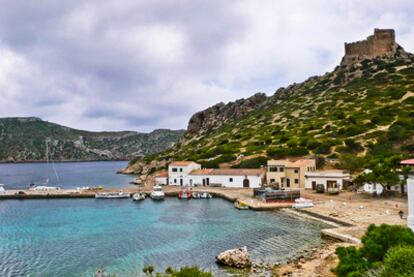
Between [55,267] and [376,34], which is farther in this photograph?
[376,34]

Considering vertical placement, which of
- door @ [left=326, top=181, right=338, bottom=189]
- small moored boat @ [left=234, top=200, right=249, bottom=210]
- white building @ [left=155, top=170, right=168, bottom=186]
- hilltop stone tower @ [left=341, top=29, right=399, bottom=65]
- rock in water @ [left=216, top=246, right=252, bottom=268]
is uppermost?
hilltop stone tower @ [left=341, top=29, right=399, bottom=65]

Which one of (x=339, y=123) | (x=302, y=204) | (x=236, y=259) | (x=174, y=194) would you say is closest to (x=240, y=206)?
(x=302, y=204)

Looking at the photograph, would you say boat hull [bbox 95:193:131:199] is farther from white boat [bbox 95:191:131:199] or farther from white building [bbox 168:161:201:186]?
white building [bbox 168:161:201:186]

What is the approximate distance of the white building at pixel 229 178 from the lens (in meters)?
68.4

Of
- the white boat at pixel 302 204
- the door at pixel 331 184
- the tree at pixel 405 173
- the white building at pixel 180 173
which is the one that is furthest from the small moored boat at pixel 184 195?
the tree at pixel 405 173

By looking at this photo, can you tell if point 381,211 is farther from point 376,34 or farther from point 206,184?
point 376,34

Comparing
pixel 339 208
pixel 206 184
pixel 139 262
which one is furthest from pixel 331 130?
pixel 139 262

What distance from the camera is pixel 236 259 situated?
27391mm

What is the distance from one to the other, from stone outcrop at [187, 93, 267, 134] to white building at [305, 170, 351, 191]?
9275 centimetres

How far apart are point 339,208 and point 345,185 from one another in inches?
609

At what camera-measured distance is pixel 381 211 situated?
40344 millimetres

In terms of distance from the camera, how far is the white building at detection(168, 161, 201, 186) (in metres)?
76.4

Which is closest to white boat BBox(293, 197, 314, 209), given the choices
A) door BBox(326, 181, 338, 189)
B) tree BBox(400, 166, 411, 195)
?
tree BBox(400, 166, 411, 195)

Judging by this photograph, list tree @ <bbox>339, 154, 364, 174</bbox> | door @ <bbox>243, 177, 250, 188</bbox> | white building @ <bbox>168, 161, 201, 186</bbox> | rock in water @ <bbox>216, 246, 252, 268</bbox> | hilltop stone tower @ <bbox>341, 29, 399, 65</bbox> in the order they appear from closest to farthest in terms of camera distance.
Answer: rock in water @ <bbox>216, 246, 252, 268</bbox> < tree @ <bbox>339, 154, 364, 174</bbox> < door @ <bbox>243, 177, 250, 188</bbox> < white building @ <bbox>168, 161, 201, 186</bbox> < hilltop stone tower @ <bbox>341, 29, 399, 65</bbox>
